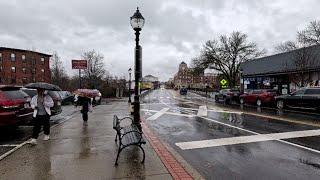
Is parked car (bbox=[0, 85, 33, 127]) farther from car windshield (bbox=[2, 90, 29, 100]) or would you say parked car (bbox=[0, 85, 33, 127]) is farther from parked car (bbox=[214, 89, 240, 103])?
parked car (bbox=[214, 89, 240, 103])

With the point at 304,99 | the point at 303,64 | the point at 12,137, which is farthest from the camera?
the point at 303,64

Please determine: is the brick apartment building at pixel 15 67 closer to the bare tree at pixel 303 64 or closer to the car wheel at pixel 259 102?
the bare tree at pixel 303 64

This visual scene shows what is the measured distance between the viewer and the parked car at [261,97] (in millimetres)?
31734

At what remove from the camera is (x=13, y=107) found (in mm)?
11734

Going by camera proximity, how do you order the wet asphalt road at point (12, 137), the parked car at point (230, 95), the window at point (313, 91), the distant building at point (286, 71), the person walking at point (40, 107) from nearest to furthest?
the wet asphalt road at point (12, 137)
the person walking at point (40, 107)
the window at point (313, 91)
the distant building at point (286, 71)
the parked car at point (230, 95)

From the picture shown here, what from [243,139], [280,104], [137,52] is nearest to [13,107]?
[137,52]

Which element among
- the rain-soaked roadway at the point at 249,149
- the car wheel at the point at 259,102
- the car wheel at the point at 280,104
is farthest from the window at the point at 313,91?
the rain-soaked roadway at the point at 249,149

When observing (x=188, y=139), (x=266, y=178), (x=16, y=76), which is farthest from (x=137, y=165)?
(x=16, y=76)

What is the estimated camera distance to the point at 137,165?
7.77m

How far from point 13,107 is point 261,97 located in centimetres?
2441

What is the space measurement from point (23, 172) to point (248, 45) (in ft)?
223

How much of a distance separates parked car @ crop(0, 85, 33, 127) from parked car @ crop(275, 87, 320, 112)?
17.4m

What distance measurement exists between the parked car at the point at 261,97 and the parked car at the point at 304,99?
4.57 metres

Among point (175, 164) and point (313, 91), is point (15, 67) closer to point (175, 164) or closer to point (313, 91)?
point (313, 91)
